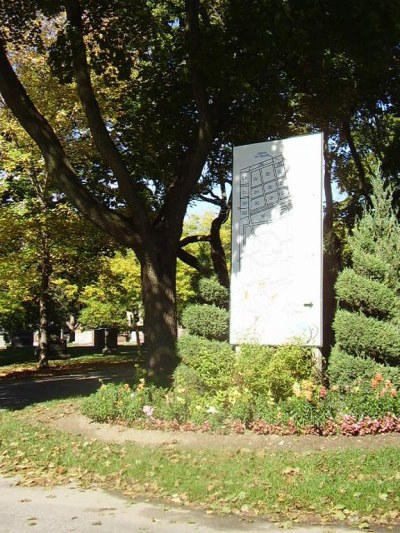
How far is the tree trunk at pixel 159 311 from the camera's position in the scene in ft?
32.6

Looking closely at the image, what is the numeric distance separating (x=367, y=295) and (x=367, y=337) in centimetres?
61

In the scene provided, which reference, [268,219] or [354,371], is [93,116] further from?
[354,371]

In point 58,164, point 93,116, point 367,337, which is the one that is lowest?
point 367,337

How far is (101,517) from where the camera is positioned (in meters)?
5.05

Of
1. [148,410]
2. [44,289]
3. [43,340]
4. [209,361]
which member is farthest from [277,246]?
[43,340]

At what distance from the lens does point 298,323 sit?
889 cm

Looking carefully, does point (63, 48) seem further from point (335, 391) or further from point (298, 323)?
point (335, 391)

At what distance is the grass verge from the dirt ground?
0.23m

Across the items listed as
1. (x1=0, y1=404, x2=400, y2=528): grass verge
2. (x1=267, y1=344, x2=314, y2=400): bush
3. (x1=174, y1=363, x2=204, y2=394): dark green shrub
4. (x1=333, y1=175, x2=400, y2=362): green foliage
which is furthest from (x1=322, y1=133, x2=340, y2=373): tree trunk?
(x1=0, y1=404, x2=400, y2=528): grass verge

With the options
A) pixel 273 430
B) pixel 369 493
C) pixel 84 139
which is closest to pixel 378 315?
pixel 273 430

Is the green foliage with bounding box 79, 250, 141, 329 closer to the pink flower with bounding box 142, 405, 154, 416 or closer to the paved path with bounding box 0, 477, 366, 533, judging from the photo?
the pink flower with bounding box 142, 405, 154, 416

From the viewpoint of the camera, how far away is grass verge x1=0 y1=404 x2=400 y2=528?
509 cm

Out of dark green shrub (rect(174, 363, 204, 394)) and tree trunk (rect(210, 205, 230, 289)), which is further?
tree trunk (rect(210, 205, 230, 289))

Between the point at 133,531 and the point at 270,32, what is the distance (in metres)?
8.34
